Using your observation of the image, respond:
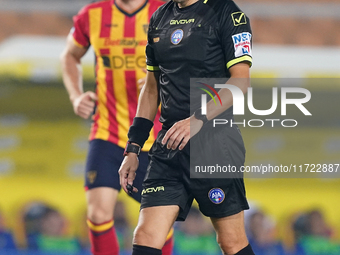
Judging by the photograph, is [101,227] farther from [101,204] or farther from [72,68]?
[72,68]

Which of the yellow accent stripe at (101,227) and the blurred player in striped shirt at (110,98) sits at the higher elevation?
the blurred player in striped shirt at (110,98)

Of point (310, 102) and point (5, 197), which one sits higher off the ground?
point (310, 102)

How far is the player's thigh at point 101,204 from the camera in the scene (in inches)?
142

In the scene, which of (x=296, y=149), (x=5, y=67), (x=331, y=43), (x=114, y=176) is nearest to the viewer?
(x=114, y=176)

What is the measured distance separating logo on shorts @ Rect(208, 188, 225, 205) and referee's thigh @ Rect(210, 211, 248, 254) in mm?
97

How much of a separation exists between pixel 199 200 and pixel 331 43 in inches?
229

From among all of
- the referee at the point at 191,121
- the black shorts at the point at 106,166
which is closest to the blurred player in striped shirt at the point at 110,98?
the black shorts at the point at 106,166

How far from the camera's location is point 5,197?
568 cm

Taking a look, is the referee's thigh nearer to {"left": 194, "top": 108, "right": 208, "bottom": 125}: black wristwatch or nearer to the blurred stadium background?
{"left": 194, "top": 108, "right": 208, "bottom": 125}: black wristwatch

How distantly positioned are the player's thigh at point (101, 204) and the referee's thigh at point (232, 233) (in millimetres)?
1188

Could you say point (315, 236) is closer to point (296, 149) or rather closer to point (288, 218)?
point (288, 218)

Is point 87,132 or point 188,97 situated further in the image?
point 87,132

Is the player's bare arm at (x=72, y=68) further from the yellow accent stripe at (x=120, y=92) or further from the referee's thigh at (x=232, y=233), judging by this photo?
the referee's thigh at (x=232, y=233)

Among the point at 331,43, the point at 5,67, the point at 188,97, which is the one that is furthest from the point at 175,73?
the point at 331,43
